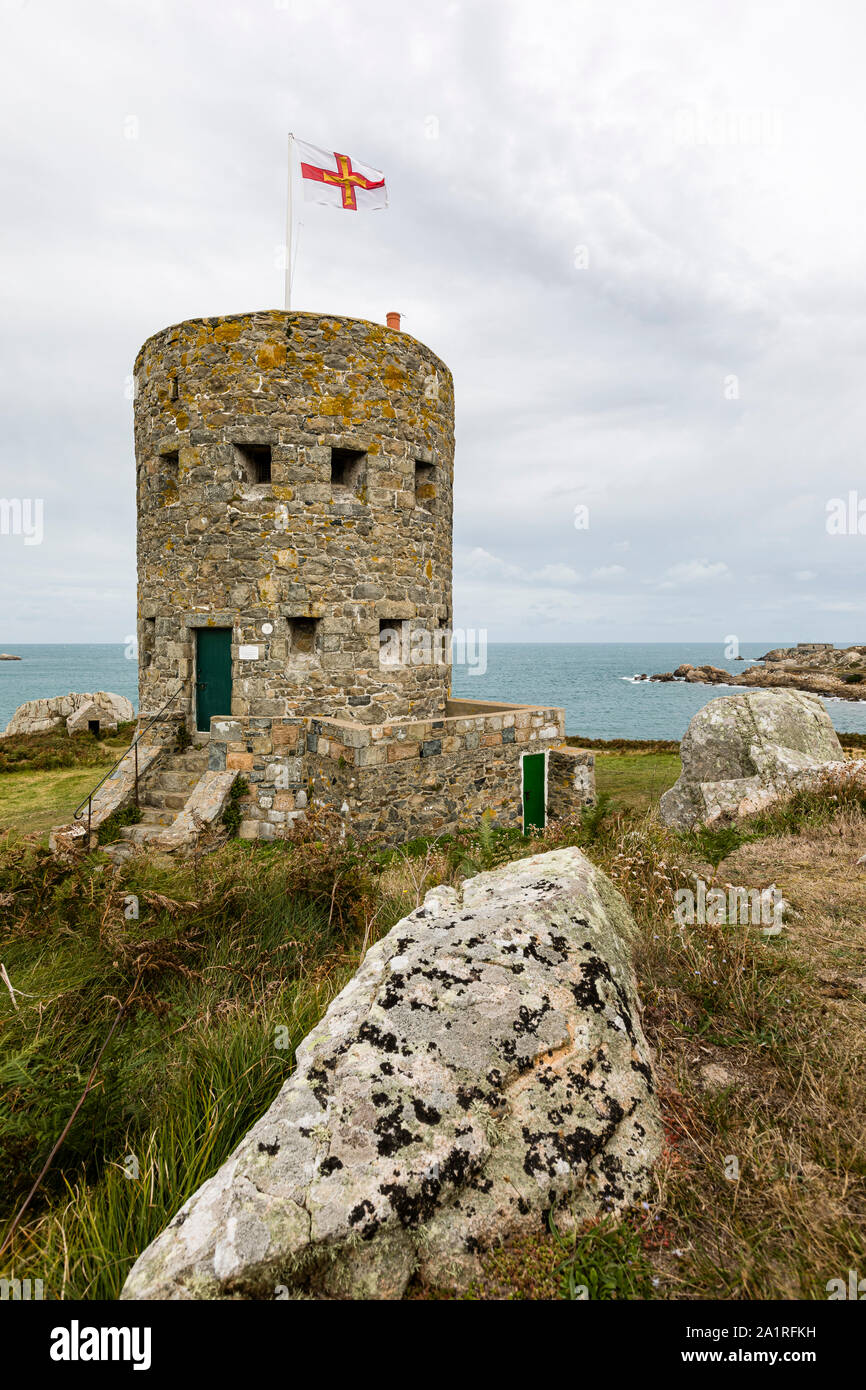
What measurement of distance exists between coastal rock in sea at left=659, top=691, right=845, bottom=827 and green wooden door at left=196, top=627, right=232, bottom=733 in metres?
8.29

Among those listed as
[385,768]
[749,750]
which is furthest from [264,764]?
[749,750]

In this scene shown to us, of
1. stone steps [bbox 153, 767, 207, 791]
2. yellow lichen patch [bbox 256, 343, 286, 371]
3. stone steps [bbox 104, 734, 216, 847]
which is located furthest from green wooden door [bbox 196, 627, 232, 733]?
yellow lichen patch [bbox 256, 343, 286, 371]

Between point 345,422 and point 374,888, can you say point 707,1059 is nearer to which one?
point 374,888

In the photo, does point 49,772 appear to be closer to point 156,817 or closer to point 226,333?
point 156,817

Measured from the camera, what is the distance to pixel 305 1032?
329cm

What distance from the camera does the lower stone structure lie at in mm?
9727

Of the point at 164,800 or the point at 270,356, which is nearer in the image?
the point at 270,356

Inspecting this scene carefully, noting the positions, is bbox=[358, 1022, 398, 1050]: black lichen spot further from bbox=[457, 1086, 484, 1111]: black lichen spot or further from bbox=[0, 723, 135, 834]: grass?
bbox=[0, 723, 135, 834]: grass

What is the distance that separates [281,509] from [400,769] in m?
5.11

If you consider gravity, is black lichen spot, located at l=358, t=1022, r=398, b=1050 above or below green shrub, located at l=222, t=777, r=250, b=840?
above

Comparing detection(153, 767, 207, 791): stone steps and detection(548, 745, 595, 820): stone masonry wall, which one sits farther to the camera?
detection(548, 745, 595, 820): stone masonry wall

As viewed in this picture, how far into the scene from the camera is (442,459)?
1308 centimetres

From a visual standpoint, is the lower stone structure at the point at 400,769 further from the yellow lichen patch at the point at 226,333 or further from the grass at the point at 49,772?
the yellow lichen patch at the point at 226,333
